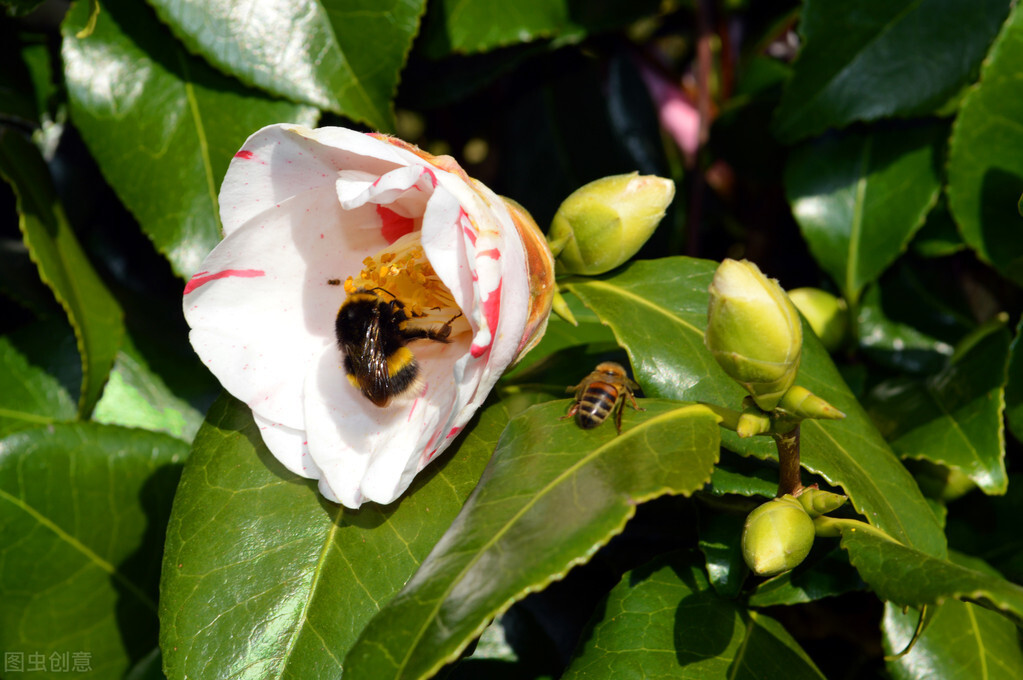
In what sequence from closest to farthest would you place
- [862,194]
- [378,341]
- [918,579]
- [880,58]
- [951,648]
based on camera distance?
1. [918,579]
2. [378,341]
3. [951,648]
4. [880,58]
5. [862,194]

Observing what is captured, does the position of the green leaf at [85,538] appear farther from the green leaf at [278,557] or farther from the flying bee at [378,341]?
the flying bee at [378,341]

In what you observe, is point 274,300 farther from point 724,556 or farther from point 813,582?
point 813,582

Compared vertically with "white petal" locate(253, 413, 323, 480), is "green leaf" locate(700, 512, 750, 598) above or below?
below

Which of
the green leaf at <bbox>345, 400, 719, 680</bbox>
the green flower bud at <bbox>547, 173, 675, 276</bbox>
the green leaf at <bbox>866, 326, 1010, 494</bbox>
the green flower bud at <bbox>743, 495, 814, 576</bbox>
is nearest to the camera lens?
the green leaf at <bbox>345, 400, 719, 680</bbox>

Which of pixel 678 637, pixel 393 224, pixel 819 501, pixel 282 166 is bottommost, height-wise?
pixel 678 637

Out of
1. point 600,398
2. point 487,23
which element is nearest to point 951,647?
point 600,398

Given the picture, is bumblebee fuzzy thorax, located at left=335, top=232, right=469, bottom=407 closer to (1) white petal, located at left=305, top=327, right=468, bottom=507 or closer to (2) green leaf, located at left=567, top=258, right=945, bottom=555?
(1) white petal, located at left=305, top=327, right=468, bottom=507

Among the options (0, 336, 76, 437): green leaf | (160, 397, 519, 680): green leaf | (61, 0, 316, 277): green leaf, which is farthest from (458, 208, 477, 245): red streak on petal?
(0, 336, 76, 437): green leaf

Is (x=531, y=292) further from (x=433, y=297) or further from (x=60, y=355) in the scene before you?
(x=60, y=355)

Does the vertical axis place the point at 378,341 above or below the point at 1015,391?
above
